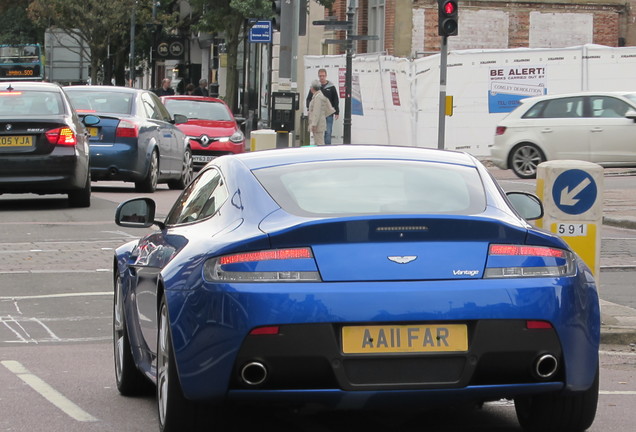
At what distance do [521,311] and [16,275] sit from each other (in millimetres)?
8037

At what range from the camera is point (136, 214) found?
734 cm

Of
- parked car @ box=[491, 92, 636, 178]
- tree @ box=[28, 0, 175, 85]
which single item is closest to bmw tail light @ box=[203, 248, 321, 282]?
parked car @ box=[491, 92, 636, 178]

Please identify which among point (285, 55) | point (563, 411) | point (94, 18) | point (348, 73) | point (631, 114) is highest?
point (94, 18)

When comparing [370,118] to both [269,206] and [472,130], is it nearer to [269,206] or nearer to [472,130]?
[472,130]

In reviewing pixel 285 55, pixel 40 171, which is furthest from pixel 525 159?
pixel 40 171

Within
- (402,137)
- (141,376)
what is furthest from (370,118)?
(141,376)

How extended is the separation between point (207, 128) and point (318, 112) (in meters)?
5.18

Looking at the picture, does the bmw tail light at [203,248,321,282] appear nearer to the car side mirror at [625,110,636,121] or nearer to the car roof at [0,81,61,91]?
the car roof at [0,81,61,91]

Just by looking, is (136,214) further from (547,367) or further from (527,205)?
(547,367)

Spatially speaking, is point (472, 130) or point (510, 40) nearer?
point (472, 130)

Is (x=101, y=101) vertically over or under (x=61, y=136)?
over

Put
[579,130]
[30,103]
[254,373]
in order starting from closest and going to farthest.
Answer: [254,373] → [30,103] → [579,130]

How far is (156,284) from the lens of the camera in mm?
6395

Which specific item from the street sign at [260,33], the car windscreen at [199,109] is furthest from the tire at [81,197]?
the street sign at [260,33]
